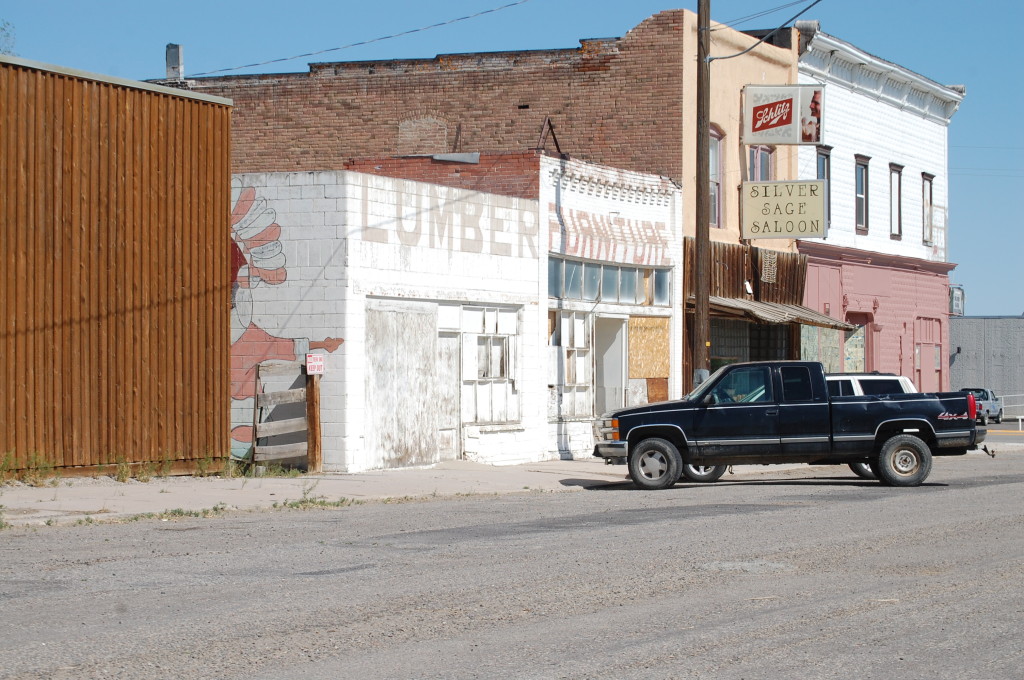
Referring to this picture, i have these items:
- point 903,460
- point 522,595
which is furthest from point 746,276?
point 522,595

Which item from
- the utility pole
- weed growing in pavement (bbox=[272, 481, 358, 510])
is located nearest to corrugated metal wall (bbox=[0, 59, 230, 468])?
weed growing in pavement (bbox=[272, 481, 358, 510])

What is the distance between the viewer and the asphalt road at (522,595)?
736cm

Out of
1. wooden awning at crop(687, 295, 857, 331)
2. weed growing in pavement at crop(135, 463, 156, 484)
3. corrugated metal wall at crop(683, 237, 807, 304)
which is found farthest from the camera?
corrugated metal wall at crop(683, 237, 807, 304)

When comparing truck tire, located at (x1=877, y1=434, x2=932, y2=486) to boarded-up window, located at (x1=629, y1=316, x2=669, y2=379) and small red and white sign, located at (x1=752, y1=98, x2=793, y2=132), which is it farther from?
small red and white sign, located at (x1=752, y1=98, x2=793, y2=132)

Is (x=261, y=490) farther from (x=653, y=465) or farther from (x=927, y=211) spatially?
(x=927, y=211)

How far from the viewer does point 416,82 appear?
3231cm

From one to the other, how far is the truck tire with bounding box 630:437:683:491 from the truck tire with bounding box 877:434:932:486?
2.87 meters

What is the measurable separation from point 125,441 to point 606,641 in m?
11.7

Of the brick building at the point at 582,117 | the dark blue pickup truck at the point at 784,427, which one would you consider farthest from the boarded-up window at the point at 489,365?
the brick building at the point at 582,117

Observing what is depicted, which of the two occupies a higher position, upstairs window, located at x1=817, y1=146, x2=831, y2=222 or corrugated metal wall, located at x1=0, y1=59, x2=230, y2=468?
upstairs window, located at x1=817, y1=146, x2=831, y2=222

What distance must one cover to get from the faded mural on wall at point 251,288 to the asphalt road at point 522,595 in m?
5.57

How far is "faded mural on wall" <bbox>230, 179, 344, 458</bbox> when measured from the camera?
2067 cm

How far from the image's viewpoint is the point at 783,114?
30984mm

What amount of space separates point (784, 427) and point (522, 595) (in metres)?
10.5
